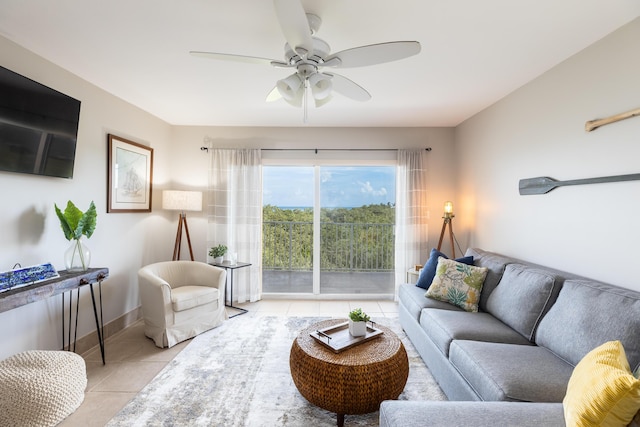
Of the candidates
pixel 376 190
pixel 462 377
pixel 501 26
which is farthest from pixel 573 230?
pixel 376 190

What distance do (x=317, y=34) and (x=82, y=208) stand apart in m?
2.70

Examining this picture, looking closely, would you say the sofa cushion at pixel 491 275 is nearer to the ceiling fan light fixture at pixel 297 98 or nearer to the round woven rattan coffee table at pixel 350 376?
the round woven rattan coffee table at pixel 350 376

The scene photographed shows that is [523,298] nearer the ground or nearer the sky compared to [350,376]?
nearer the sky

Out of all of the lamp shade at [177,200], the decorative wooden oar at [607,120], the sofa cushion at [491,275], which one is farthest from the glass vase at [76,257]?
the decorative wooden oar at [607,120]

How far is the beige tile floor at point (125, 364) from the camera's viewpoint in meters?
2.00

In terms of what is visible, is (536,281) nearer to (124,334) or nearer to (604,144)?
(604,144)

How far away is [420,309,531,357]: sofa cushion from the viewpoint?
6.84 feet

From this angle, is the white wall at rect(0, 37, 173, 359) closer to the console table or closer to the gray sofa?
the console table

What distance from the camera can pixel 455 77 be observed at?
267 centimetres

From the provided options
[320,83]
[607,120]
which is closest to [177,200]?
[320,83]

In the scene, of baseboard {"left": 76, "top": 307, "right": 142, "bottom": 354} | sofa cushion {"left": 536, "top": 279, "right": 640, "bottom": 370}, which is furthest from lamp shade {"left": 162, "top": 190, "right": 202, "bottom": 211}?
sofa cushion {"left": 536, "top": 279, "right": 640, "bottom": 370}

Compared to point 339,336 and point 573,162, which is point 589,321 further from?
point 339,336

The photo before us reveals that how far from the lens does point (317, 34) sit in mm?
2037

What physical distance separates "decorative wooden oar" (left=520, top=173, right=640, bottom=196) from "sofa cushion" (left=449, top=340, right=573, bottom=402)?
3.96ft
